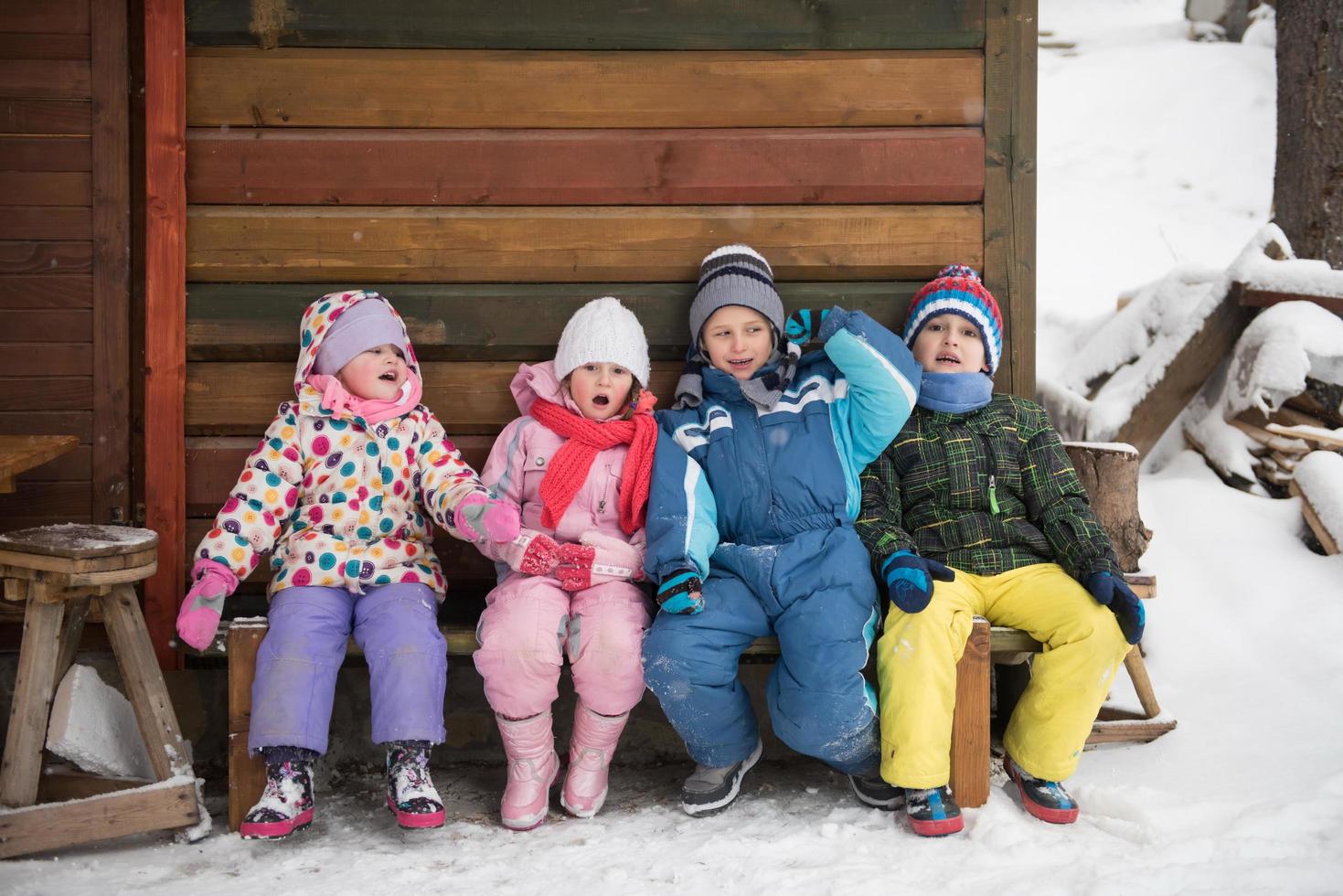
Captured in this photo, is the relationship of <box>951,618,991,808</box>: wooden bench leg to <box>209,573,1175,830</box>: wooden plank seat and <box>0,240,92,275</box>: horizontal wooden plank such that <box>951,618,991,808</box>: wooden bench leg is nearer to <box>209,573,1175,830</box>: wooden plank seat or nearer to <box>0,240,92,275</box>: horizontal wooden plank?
<box>209,573,1175,830</box>: wooden plank seat

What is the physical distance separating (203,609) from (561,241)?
1.49 meters

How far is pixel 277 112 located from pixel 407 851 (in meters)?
2.19

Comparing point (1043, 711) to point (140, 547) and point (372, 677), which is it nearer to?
point (372, 677)

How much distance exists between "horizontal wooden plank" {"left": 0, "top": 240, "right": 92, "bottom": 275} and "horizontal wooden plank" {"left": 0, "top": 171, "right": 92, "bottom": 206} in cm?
13

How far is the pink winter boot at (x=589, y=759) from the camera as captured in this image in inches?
111

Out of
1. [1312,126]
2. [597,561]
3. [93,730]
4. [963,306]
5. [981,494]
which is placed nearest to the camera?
[93,730]

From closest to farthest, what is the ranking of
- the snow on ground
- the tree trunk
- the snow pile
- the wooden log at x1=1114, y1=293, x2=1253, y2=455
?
the snow on ground < the snow pile < the wooden log at x1=1114, y1=293, x2=1253, y2=455 < the tree trunk

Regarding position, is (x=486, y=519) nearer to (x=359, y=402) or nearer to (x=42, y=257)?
(x=359, y=402)

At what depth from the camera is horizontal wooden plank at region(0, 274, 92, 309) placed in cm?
327

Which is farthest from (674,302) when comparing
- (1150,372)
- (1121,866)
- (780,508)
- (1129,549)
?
(1150,372)

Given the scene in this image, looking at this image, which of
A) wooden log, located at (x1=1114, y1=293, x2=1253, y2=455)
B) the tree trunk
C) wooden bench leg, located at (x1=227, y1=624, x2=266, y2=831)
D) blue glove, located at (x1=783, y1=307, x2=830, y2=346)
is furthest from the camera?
the tree trunk

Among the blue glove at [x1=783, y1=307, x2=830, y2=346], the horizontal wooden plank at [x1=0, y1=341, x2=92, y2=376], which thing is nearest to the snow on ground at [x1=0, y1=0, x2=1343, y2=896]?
the blue glove at [x1=783, y1=307, x2=830, y2=346]

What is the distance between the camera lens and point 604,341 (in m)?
3.07

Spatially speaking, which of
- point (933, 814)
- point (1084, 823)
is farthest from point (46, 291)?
point (1084, 823)
